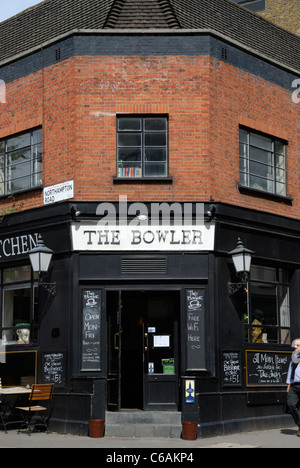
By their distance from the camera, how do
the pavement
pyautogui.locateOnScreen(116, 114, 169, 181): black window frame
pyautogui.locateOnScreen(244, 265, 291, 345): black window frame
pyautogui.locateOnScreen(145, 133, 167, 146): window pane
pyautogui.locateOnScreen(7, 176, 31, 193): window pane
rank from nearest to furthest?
the pavement < pyautogui.locateOnScreen(116, 114, 169, 181): black window frame < pyautogui.locateOnScreen(145, 133, 167, 146): window pane < pyautogui.locateOnScreen(244, 265, 291, 345): black window frame < pyautogui.locateOnScreen(7, 176, 31, 193): window pane

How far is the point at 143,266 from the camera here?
1391 cm

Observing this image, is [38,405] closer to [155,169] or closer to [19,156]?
[155,169]

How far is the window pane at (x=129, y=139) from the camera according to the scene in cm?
1449

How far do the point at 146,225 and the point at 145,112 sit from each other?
2348mm

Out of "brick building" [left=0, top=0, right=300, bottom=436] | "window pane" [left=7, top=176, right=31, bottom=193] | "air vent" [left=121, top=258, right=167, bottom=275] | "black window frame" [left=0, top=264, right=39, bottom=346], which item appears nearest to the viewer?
"brick building" [left=0, top=0, right=300, bottom=436]

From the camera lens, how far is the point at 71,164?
14.3m

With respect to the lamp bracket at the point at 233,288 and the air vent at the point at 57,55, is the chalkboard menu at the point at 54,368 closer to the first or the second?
the lamp bracket at the point at 233,288

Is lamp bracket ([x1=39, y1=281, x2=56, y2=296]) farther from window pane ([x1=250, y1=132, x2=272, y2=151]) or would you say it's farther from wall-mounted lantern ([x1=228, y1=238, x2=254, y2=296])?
window pane ([x1=250, y1=132, x2=272, y2=151])

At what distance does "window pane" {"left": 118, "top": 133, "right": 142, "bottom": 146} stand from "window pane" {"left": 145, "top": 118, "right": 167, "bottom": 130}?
0.28 meters

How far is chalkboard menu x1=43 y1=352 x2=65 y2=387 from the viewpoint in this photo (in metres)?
13.8

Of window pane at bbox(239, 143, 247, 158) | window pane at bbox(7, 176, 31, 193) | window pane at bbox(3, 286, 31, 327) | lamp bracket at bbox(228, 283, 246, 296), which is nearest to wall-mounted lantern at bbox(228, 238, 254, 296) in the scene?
lamp bracket at bbox(228, 283, 246, 296)

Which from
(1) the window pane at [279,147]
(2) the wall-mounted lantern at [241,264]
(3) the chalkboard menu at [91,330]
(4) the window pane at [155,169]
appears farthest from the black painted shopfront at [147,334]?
(1) the window pane at [279,147]

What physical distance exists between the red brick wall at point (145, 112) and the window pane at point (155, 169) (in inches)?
9.2

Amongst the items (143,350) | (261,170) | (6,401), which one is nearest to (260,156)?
(261,170)
